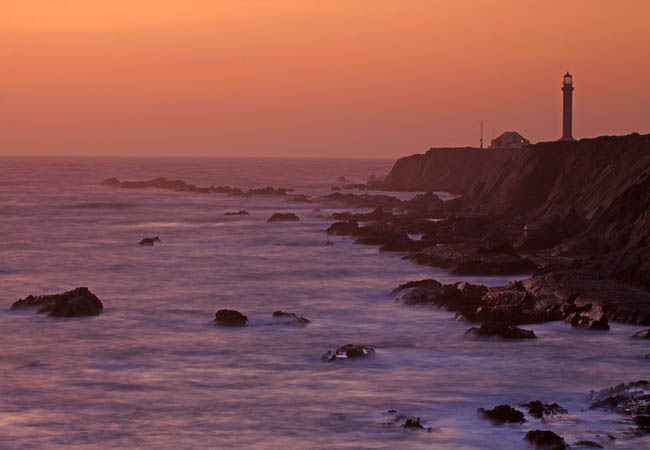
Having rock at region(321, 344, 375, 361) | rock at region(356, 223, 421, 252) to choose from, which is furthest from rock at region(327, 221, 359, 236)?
rock at region(321, 344, 375, 361)

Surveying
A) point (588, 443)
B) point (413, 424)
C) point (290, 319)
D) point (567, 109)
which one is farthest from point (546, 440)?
point (567, 109)

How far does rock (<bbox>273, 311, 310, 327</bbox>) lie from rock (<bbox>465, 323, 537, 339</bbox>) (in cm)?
546

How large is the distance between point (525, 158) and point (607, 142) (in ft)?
26.3

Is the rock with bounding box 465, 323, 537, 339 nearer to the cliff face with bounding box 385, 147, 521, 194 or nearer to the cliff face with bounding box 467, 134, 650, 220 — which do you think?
the cliff face with bounding box 467, 134, 650, 220

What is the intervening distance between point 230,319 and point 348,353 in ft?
20.2

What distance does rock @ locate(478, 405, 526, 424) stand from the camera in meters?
17.5

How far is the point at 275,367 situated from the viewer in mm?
23016

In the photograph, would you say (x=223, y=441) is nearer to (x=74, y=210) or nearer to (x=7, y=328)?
(x=7, y=328)

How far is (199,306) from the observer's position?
32531mm

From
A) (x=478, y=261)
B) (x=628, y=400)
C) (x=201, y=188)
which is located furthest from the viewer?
(x=201, y=188)

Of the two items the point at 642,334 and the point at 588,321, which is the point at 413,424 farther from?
the point at 588,321

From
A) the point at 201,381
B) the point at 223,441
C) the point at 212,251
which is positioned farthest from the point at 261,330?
the point at 212,251

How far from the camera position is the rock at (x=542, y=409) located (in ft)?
58.7

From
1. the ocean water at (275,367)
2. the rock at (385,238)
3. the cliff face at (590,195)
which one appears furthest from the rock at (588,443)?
the rock at (385,238)
